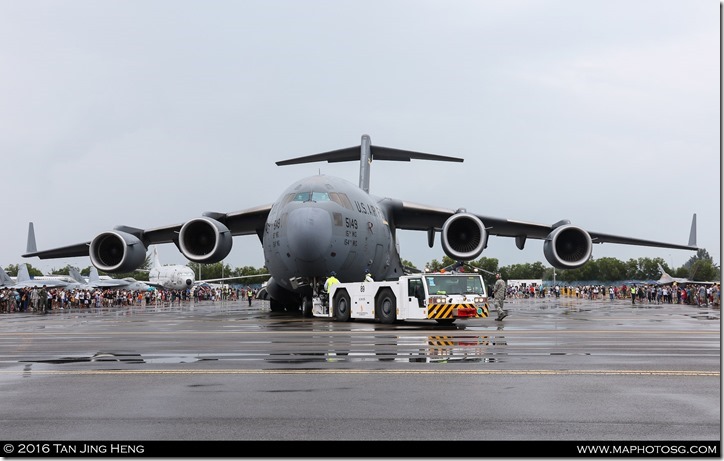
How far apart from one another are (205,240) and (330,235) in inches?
254

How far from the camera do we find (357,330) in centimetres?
1678

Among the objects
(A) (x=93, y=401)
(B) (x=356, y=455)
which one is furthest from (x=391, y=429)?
(A) (x=93, y=401)

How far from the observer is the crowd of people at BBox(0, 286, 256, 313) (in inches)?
1587

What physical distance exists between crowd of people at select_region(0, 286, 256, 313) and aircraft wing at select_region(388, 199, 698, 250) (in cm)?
2038

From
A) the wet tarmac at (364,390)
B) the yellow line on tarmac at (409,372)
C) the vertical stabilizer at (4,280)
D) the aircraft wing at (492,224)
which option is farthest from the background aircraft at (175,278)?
the yellow line on tarmac at (409,372)

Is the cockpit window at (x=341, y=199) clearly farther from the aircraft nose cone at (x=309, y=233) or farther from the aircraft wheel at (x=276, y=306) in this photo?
the aircraft wheel at (x=276, y=306)

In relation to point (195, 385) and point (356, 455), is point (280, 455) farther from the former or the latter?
point (195, 385)

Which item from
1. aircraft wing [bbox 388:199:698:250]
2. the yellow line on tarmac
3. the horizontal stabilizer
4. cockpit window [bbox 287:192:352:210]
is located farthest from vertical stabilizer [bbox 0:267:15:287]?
the yellow line on tarmac

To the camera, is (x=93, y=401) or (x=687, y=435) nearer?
(x=687, y=435)

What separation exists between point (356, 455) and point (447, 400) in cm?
204

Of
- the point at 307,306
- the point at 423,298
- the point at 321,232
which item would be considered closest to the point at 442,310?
the point at 423,298

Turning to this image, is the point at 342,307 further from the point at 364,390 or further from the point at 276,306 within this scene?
the point at 364,390

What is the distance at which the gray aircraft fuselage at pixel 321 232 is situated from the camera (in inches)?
834

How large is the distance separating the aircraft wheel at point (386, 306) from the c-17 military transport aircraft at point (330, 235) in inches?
92.7
